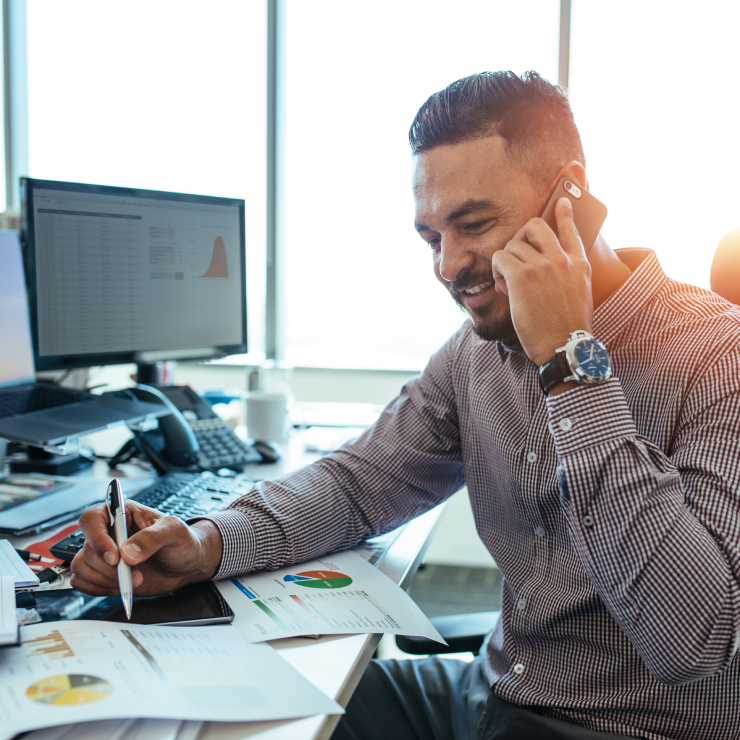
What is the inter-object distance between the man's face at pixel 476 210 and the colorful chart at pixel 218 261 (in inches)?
25.6

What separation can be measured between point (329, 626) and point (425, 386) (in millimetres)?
534

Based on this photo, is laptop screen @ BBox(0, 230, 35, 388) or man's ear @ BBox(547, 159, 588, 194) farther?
laptop screen @ BBox(0, 230, 35, 388)

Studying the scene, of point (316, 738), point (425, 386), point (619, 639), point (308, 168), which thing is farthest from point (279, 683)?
point (308, 168)

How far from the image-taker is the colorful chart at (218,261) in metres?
1.48

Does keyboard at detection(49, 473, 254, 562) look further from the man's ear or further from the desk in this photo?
the man's ear

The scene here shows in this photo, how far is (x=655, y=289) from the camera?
3.00 feet

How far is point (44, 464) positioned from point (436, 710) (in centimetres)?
87

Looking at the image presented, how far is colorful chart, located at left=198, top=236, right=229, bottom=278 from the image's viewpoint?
148 cm

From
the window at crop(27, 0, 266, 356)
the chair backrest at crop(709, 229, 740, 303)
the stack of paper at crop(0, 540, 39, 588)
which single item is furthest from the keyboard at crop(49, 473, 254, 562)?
the window at crop(27, 0, 266, 356)

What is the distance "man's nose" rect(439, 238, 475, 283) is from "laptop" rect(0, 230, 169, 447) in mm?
655

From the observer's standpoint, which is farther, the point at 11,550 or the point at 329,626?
the point at 11,550

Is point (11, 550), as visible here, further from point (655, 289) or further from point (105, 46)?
point (105, 46)

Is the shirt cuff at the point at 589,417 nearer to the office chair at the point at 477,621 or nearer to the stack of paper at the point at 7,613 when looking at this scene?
the office chair at the point at 477,621

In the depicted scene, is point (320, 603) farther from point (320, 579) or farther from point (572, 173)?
point (572, 173)
